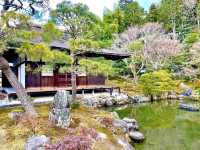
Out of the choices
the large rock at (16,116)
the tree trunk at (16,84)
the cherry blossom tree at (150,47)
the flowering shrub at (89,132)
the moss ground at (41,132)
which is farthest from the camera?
the cherry blossom tree at (150,47)

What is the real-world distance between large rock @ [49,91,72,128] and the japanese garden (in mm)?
33

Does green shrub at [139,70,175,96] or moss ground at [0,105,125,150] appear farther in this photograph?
green shrub at [139,70,175,96]

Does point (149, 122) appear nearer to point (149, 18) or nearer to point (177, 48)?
point (177, 48)

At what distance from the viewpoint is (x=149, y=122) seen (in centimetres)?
1661

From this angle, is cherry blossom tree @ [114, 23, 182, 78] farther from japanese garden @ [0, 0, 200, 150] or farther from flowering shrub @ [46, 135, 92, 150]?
flowering shrub @ [46, 135, 92, 150]

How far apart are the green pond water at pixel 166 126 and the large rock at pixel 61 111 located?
9.89 feet

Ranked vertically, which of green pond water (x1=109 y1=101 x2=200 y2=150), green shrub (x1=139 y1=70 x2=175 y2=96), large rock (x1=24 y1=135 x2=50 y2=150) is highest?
green shrub (x1=139 y1=70 x2=175 y2=96)

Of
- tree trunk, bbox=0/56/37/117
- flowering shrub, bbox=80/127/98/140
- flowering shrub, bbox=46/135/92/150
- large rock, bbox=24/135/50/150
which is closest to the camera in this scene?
flowering shrub, bbox=46/135/92/150

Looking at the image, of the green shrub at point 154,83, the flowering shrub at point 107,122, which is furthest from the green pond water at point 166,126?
the green shrub at point 154,83

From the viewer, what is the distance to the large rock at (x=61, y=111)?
1033 centimetres

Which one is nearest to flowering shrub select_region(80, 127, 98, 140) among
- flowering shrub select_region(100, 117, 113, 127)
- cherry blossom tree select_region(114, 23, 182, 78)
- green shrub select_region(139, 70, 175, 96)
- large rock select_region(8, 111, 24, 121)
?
flowering shrub select_region(100, 117, 113, 127)

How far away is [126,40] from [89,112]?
24.3 meters

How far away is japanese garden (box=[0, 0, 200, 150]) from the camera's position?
10.0 m

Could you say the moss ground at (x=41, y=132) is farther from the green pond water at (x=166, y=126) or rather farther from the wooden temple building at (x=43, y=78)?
the wooden temple building at (x=43, y=78)
